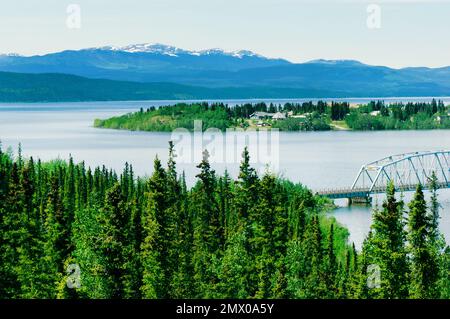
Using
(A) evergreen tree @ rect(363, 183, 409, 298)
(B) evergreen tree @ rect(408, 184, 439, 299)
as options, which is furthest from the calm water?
(A) evergreen tree @ rect(363, 183, 409, 298)

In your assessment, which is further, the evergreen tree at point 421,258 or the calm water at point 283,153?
the calm water at point 283,153

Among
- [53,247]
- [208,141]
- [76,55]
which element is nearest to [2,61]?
[76,55]

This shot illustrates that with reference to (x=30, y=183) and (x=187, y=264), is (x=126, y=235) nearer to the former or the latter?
(x=187, y=264)

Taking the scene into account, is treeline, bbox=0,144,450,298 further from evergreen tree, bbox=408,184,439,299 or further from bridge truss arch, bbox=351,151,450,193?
bridge truss arch, bbox=351,151,450,193

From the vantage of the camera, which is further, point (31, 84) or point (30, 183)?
point (31, 84)

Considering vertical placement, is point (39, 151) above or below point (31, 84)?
→ below

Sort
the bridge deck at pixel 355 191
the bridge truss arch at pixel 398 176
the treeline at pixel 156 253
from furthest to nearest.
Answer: the bridge truss arch at pixel 398 176
the bridge deck at pixel 355 191
the treeline at pixel 156 253

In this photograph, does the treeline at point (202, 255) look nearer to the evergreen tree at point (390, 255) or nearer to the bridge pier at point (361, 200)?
the evergreen tree at point (390, 255)

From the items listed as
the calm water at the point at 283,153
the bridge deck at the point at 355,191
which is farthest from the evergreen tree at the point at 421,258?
the bridge deck at the point at 355,191

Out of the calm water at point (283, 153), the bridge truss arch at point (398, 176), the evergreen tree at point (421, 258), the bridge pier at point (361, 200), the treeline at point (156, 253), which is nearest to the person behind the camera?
the evergreen tree at point (421, 258)
